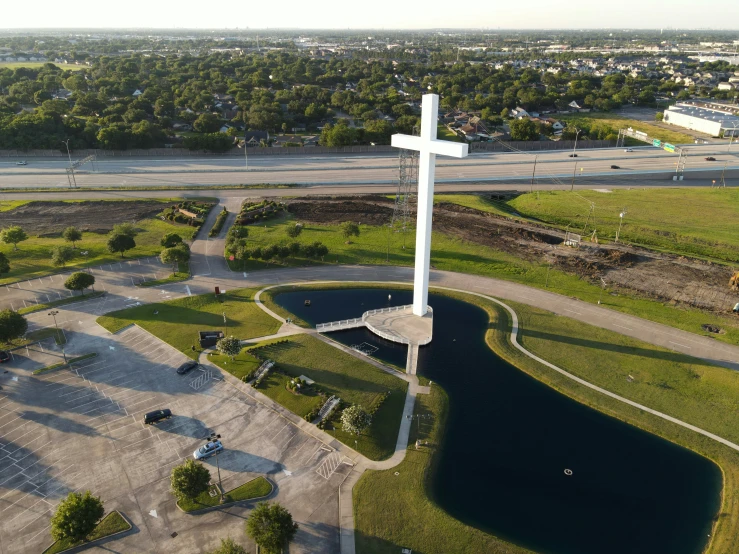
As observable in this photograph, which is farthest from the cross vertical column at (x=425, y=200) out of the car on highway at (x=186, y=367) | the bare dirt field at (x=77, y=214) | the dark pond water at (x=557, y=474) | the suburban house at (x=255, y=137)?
the suburban house at (x=255, y=137)

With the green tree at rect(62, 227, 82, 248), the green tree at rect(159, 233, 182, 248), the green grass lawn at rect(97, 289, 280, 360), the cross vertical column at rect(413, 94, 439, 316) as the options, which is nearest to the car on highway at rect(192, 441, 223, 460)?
the green grass lawn at rect(97, 289, 280, 360)

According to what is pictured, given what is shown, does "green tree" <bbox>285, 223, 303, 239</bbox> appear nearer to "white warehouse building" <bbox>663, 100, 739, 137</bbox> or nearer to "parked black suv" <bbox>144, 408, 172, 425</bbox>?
"parked black suv" <bbox>144, 408, 172, 425</bbox>

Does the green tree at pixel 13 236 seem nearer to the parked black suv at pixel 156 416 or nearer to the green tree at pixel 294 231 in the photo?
the green tree at pixel 294 231

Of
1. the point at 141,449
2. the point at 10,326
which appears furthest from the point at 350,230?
the point at 141,449

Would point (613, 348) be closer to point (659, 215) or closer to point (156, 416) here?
point (156, 416)

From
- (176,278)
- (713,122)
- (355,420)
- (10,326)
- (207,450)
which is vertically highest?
(713,122)

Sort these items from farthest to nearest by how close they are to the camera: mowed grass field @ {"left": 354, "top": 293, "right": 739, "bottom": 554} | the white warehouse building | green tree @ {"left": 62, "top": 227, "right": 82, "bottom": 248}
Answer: the white warehouse building, green tree @ {"left": 62, "top": 227, "right": 82, "bottom": 248}, mowed grass field @ {"left": 354, "top": 293, "right": 739, "bottom": 554}

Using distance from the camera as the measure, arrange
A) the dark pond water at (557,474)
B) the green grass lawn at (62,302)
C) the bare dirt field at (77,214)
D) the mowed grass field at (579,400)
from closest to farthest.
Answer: the mowed grass field at (579,400), the dark pond water at (557,474), the green grass lawn at (62,302), the bare dirt field at (77,214)
